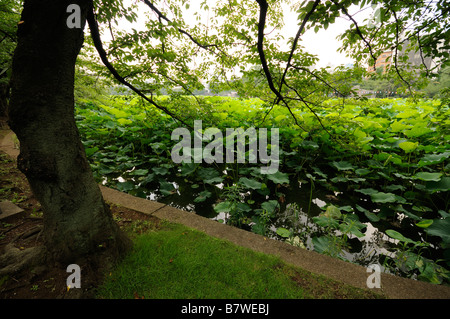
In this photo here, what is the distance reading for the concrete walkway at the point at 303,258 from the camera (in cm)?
155

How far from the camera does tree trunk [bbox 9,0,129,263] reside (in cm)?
121

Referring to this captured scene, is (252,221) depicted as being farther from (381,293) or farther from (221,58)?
(221,58)

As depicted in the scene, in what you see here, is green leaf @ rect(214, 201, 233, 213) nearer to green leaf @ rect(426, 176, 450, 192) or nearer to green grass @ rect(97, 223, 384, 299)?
green grass @ rect(97, 223, 384, 299)

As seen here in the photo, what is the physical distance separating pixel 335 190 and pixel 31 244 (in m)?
4.54

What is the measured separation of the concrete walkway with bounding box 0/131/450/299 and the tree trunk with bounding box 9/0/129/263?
81 cm

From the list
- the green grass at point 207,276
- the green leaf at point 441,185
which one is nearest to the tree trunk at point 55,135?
the green grass at point 207,276

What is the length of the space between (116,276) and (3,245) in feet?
4.15

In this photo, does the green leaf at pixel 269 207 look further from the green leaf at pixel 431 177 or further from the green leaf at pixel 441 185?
the green leaf at pixel 441 185

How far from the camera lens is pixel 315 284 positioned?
62.8 inches

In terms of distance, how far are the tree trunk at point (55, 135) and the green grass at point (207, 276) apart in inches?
10.4

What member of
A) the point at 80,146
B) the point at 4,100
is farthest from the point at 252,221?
the point at 4,100

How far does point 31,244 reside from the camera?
1878mm

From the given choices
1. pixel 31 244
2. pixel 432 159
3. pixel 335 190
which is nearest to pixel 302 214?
pixel 335 190
